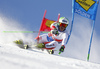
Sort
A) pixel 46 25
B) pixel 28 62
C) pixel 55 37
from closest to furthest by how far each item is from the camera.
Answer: pixel 28 62, pixel 55 37, pixel 46 25

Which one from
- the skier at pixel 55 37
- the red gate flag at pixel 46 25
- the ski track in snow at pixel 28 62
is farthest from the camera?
the red gate flag at pixel 46 25

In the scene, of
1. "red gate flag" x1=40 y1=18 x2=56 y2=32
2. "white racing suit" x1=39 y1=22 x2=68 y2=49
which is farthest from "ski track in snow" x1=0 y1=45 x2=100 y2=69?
"red gate flag" x1=40 y1=18 x2=56 y2=32

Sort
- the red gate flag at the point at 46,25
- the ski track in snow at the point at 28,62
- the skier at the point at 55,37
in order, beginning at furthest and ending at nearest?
1. the red gate flag at the point at 46,25
2. the skier at the point at 55,37
3. the ski track in snow at the point at 28,62

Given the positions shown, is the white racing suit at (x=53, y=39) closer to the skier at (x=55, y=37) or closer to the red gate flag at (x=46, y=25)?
the skier at (x=55, y=37)

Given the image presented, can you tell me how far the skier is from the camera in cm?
550

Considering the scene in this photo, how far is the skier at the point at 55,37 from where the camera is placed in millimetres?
5504

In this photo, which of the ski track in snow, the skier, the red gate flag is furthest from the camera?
the red gate flag

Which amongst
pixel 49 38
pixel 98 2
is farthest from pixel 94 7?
pixel 49 38

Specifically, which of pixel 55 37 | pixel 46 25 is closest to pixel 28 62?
pixel 55 37

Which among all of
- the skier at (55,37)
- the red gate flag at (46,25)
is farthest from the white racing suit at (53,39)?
the red gate flag at (46,25)

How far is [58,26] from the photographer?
5.65 metres

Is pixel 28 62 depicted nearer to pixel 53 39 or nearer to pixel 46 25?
pixel 53 39

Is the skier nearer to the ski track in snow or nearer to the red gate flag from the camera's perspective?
the red gate flag

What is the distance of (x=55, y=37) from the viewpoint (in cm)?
577
